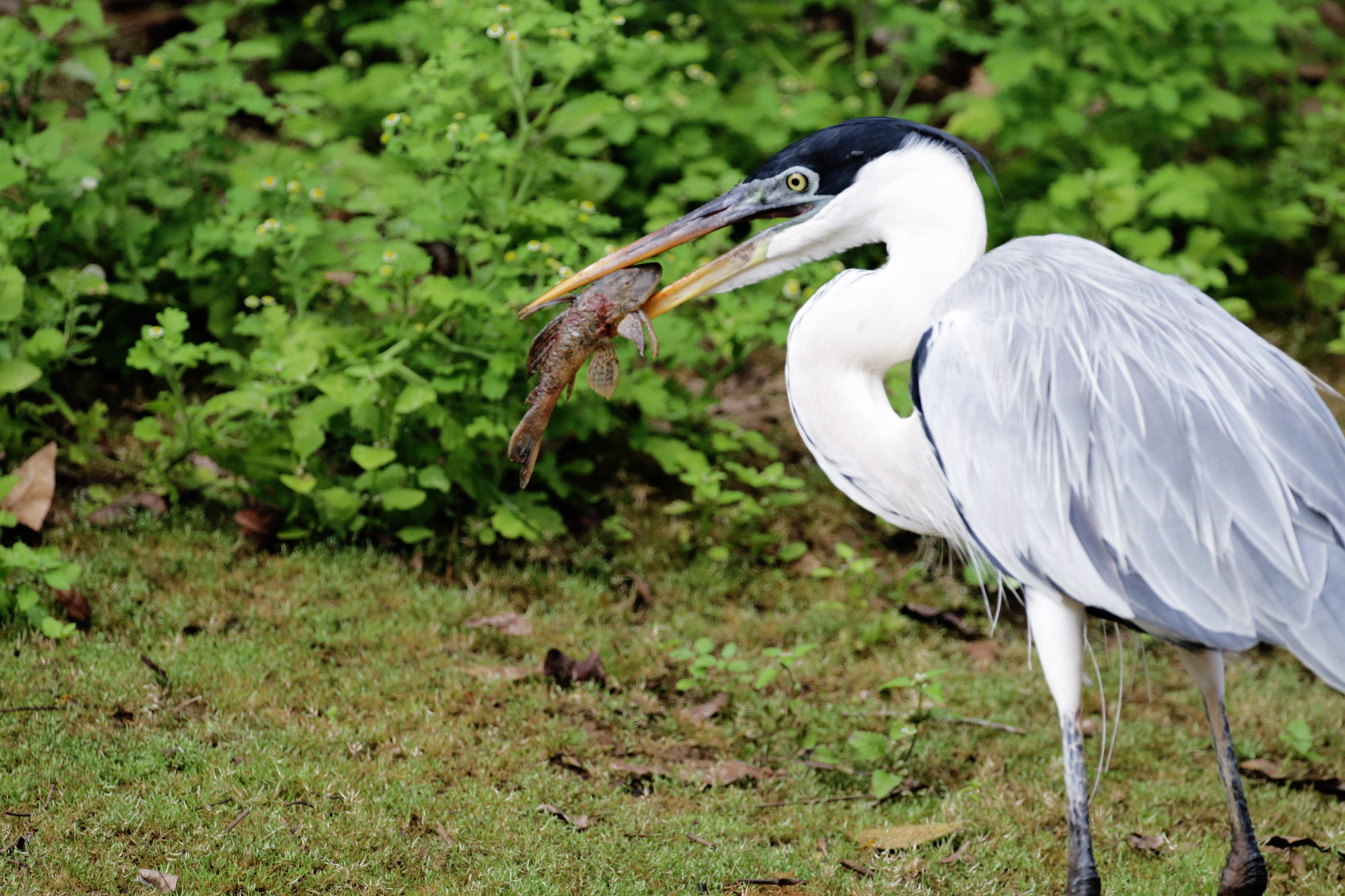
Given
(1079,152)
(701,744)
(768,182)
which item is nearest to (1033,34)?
(1079,152)

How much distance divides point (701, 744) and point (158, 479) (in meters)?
2.27

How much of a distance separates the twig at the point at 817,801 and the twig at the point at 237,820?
1.39 m

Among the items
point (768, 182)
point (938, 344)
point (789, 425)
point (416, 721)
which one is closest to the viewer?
point (938, 344)

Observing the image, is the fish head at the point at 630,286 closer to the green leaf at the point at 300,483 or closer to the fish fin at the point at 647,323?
the fish fin at the point at 647,323

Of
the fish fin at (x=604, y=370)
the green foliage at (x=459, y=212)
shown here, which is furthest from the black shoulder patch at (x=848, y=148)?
the green foliage at (x=459, y=212)

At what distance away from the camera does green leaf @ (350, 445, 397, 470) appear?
432 cm

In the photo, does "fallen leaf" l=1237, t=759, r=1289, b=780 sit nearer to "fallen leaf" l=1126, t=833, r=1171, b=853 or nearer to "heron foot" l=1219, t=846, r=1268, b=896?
"fallen leaf" l=1126, t=833, r=1171, b=853

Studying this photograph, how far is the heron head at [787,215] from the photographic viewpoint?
127 inches

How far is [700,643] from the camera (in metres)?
4.14

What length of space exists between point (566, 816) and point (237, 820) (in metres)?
0.85

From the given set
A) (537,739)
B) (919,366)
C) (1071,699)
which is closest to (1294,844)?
(1071,699)

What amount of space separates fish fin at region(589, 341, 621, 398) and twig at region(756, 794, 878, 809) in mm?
1289

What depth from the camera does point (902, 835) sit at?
3.51 m

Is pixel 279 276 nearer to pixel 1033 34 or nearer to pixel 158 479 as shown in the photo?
pixel 158 479
